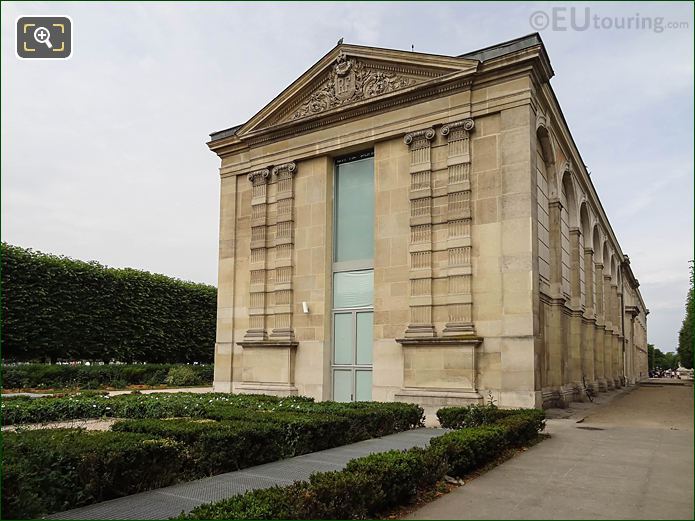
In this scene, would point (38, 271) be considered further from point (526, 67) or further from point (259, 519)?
point (259, 519)

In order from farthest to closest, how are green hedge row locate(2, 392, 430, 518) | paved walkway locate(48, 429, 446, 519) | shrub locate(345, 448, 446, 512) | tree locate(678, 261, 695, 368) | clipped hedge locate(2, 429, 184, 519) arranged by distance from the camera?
shrub locate(345, 448, 446, 512) → green hedge row locate(2, 392, 430, 518) → paved walkway locate(48, 429, 446, 519) → clipped hedge locate(2, 429, 184, 519) → tree locate(678, 261, 695, 368)

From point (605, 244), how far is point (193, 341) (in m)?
26.7

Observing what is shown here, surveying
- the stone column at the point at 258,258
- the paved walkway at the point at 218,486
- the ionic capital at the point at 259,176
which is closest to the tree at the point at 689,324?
the paved walkway at the point at 218,486

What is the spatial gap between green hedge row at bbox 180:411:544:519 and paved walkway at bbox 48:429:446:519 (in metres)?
Result: 0.94

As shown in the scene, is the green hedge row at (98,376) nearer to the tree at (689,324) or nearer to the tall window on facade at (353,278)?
the tall window on facade at (353,278)

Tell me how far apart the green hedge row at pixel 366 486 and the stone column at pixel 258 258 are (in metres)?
13.6

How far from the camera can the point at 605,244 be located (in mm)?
36625

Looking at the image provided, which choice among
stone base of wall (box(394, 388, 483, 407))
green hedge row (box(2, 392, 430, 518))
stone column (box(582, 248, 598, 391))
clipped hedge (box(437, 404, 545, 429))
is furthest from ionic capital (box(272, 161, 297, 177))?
stone column (box(582, 248, 598, 391))

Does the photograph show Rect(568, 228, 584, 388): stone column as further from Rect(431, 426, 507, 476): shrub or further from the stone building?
Rect(431, 426, 507, 476): shrub

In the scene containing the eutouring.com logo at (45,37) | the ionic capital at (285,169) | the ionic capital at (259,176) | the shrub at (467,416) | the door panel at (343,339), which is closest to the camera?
the eutouring.com logo at (45,37)

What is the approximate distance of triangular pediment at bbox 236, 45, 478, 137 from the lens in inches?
769

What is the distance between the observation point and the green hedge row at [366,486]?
237 inches

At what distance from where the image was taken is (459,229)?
1844cm

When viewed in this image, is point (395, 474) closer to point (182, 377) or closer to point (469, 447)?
point (469, 447)
